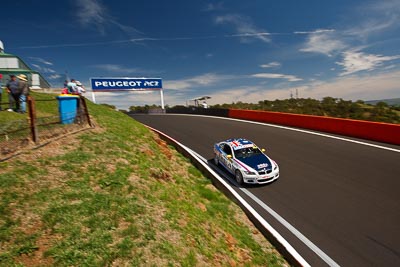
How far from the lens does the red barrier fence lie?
12.8 metres

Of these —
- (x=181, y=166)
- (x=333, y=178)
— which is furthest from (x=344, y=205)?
(x=181, y=166)

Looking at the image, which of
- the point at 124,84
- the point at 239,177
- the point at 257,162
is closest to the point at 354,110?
the point at 257,162

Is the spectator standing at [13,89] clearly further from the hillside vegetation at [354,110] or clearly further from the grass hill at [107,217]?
the hillside vegetation at [354,110]

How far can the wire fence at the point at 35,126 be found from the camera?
21.0 ft

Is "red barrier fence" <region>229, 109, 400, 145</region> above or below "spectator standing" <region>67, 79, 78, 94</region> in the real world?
below

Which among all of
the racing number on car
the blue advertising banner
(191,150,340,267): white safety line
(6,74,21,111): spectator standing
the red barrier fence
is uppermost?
the blue advertising banner

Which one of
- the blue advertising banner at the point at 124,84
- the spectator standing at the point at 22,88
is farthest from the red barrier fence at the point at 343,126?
the blue advertising banner at the point at 124,84

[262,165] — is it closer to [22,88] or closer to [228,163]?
[228,163]

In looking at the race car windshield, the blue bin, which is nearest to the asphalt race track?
the race car windshield

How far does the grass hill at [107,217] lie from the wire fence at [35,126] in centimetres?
44

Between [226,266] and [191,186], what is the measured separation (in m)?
4.22

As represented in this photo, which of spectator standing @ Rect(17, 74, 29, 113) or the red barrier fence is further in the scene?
the red barrier fence

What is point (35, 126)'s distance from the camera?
272 inches

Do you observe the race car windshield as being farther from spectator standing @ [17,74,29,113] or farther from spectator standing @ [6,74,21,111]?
spectator standing @ [6,74,21,111]
